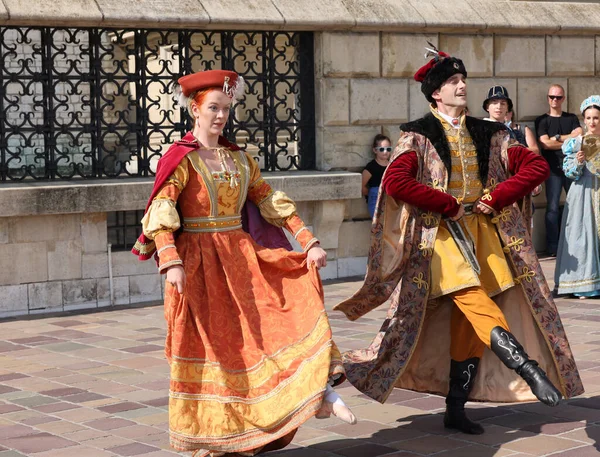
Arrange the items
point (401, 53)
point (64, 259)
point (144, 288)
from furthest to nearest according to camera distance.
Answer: point (401, 53) < point (144, 288) < point (64, 259)

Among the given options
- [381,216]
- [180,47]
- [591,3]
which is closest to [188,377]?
[381,216]

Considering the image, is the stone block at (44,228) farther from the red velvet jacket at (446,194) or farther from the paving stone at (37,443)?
the red velvet jacket at (446,194)

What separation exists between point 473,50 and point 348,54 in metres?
1.51

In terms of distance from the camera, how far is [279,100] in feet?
37.2

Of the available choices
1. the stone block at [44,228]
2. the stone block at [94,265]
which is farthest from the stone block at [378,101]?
the stone block at [44,228]

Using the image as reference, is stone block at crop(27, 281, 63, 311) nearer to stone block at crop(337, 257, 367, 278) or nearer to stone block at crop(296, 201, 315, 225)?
stone block at crop(296, 201, 315, 225)

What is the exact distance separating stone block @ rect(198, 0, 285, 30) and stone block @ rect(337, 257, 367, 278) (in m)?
2.28

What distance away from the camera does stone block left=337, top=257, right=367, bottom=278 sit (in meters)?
11.5

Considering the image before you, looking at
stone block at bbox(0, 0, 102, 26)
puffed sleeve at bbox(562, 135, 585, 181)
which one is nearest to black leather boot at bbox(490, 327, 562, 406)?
puffed sleeve at bbox(562, 135, 585, 181)

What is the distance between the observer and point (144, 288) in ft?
34.2

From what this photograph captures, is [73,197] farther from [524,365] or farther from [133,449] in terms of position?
[524,365]

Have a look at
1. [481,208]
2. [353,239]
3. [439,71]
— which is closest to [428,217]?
[481,208]

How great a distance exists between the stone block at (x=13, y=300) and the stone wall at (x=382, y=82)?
3.11 metres

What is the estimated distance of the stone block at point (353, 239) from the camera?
11.5 metres
